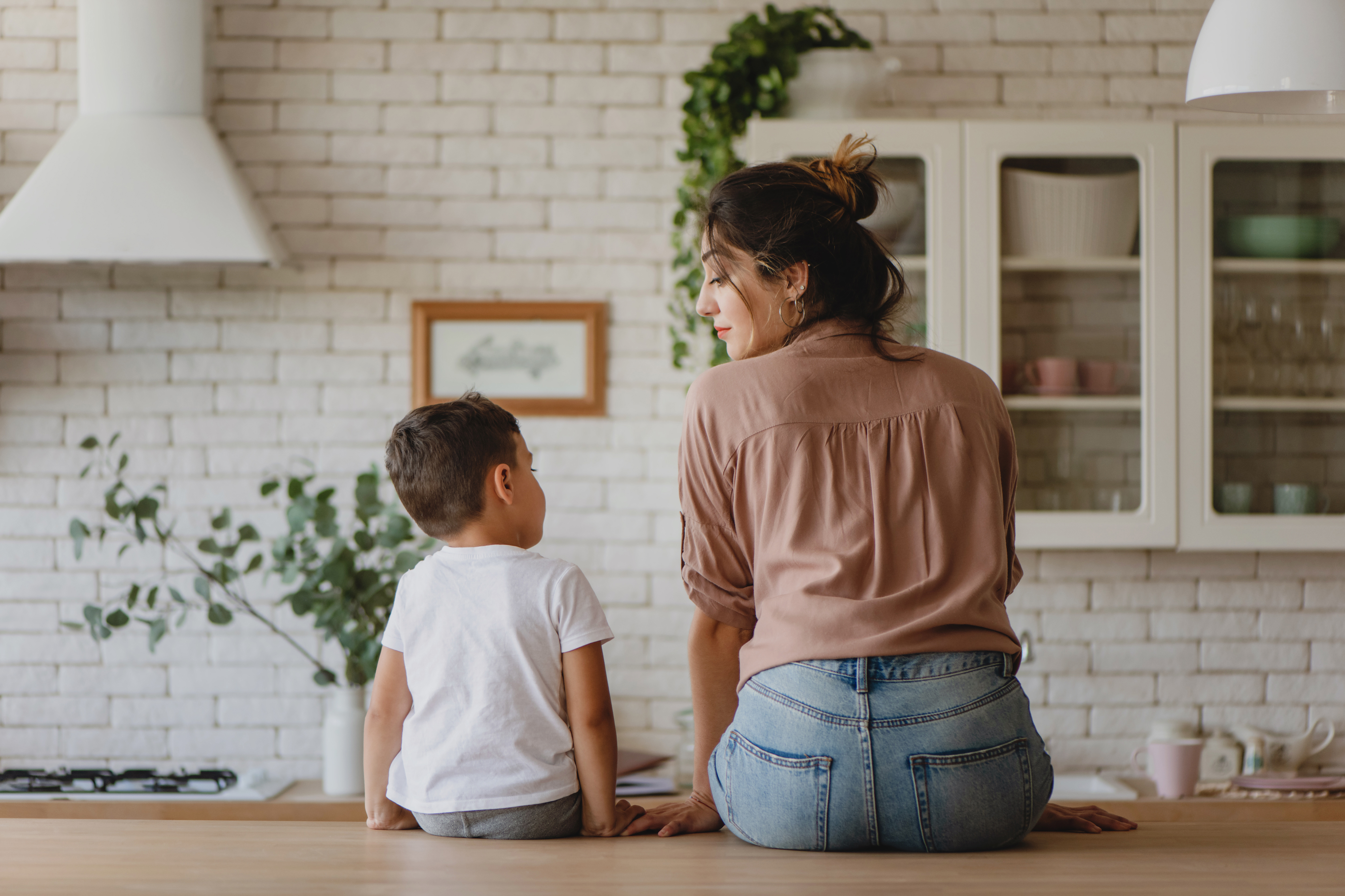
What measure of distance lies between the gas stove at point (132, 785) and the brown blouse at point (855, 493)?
159 cm

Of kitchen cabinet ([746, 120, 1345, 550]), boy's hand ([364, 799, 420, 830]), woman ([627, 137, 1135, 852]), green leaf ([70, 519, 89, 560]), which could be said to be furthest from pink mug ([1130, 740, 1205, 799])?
green leaf ([70, 519, 89, 560])

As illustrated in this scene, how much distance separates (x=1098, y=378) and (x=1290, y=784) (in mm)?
945

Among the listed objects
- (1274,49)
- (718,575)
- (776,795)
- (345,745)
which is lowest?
(345,745)

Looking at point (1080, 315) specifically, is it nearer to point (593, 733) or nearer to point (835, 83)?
point (835, 83)

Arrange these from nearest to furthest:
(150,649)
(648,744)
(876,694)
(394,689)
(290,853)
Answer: (876,694), (290,853), (394,689), (150,649), (648,744)

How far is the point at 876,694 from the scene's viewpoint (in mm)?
1157

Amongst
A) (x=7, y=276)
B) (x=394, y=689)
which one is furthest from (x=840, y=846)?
(x=7, y=276)

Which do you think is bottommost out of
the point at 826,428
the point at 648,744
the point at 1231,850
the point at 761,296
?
the point at 648,744

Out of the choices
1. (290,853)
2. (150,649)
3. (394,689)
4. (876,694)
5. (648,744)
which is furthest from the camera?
(648,744)

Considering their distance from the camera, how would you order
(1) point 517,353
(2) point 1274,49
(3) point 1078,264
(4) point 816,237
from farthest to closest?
(1) point 517,353
(3) point 1078,264
(2) point 1274,49
(4) point 816,237

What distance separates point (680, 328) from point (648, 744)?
0.97 metres

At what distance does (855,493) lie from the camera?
1222mm

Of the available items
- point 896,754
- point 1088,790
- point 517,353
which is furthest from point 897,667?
point 517,353

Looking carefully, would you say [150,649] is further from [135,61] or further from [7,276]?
[135,61]
